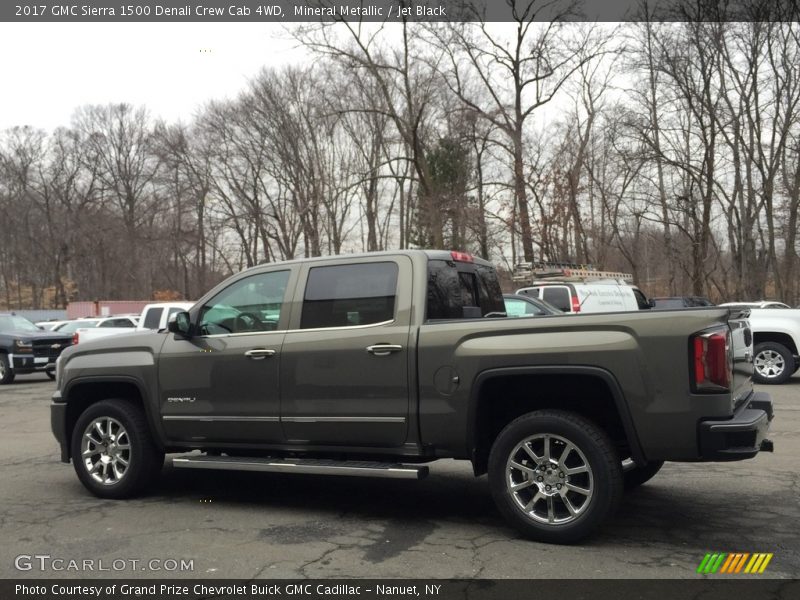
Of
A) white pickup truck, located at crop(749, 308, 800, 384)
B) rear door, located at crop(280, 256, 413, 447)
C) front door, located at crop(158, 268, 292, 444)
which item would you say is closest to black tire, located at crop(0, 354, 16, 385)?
front door, located at crop(158, 268, 292, 444)

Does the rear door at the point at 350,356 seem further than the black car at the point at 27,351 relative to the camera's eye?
No

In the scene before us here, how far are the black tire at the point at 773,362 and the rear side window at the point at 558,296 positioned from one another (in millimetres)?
5544

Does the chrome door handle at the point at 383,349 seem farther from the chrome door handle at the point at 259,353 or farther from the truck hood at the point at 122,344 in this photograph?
the truck hood at the point at 122,344

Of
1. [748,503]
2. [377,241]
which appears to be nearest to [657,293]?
[377,241]

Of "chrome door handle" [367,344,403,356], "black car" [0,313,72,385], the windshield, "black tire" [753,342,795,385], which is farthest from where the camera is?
the windshield

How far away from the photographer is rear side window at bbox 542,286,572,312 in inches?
764

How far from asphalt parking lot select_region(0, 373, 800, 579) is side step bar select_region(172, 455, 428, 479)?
389mm

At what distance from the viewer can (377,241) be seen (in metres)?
46.1

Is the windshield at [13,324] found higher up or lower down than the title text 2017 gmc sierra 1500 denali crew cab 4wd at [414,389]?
higher up

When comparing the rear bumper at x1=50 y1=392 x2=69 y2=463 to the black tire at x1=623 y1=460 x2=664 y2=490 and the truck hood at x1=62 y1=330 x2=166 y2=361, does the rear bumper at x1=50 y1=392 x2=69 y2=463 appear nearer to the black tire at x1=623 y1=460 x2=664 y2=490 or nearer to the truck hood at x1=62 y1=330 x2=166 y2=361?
the truck hood at x1=62 y1=330 x2=166 y2=361

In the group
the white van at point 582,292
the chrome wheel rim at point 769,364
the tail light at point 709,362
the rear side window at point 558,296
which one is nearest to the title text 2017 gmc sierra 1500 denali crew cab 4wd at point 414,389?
the tail light at point 709,362

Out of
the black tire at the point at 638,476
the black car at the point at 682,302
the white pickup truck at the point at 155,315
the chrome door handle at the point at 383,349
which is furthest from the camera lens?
the black car at the point at 682,302

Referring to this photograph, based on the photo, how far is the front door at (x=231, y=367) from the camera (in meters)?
5.95
